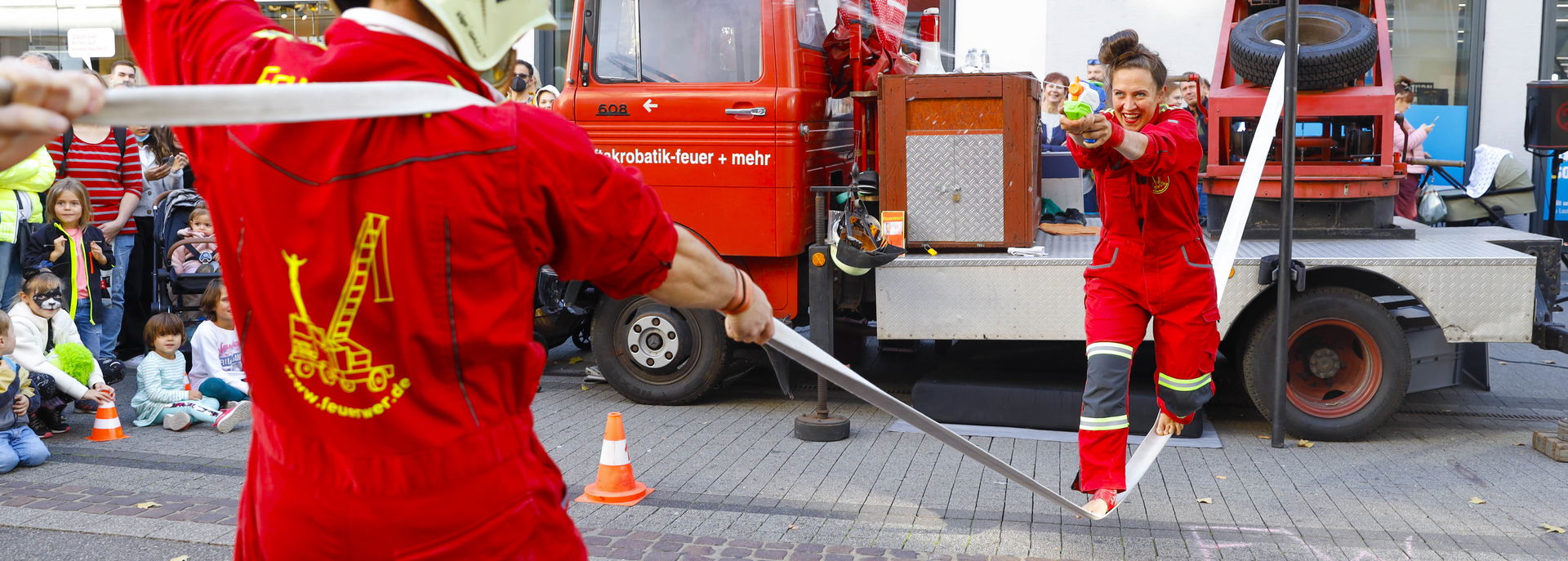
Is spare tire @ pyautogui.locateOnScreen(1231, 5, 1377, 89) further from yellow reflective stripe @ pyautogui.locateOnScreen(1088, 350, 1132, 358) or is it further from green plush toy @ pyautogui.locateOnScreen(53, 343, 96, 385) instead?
green plush toy @ pyautogui.locateOnScreen(53, 343, 96, 385)

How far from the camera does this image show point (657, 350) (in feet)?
25.4

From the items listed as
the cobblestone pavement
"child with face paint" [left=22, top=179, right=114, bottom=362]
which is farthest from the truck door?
"child with face paint" [left=22, top=179, right=114, bottom=362]

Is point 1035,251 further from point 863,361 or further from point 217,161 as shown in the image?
point 217,161

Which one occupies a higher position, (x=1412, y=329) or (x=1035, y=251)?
(x=1035, y=251)

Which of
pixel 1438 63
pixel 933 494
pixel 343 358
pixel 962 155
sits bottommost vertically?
pixel 933 494

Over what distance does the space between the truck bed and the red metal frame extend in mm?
328

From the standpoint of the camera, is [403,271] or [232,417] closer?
[403,271]

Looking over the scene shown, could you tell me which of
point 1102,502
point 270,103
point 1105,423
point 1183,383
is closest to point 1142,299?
point 1183,383

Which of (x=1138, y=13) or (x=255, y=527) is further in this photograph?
(x=1138, y=13)

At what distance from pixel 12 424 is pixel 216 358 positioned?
1.33m

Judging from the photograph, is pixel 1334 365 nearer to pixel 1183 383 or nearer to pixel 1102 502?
pixel 1183 383

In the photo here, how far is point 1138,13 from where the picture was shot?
1328 centimetres

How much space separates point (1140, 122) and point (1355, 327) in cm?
252

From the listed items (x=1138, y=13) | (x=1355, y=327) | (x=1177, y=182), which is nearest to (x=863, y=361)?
(x=1355, y=327)
